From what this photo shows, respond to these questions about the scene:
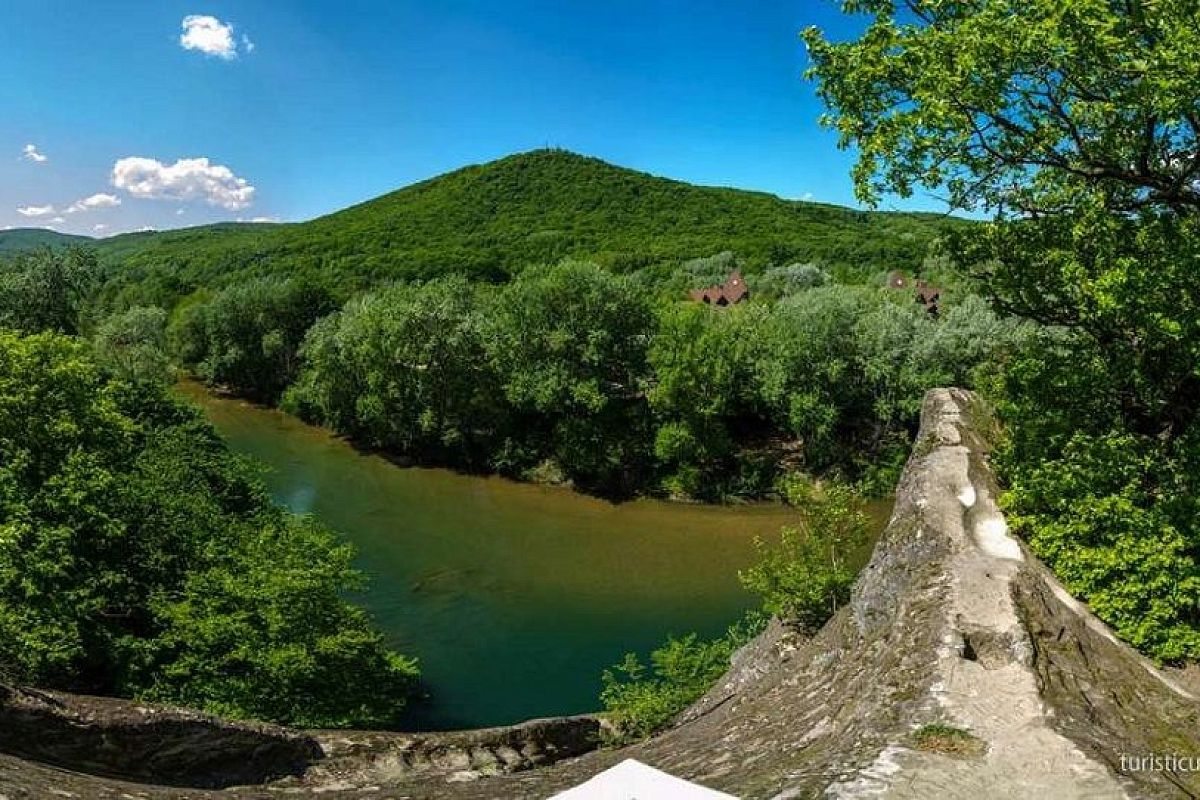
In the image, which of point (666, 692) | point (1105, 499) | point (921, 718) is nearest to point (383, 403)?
point (666, 692)

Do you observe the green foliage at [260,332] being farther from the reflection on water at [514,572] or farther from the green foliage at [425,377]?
the reflection on water at [514,572]

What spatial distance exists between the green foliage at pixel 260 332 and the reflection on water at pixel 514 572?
15.5 meters

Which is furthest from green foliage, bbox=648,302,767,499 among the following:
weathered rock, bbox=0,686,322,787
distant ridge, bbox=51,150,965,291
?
distant ridge, bbox=51,150,965,291

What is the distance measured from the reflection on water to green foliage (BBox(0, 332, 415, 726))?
3.37m

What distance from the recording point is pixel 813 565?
14.3 m

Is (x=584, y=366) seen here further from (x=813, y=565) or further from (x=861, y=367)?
(x=813, y=565)

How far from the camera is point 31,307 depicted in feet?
158

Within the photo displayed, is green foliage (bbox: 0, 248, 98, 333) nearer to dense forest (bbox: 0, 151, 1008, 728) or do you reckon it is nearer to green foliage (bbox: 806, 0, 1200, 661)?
dense forest (bbox: 0, 151, 1008, 728)

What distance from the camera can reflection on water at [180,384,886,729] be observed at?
850 inches

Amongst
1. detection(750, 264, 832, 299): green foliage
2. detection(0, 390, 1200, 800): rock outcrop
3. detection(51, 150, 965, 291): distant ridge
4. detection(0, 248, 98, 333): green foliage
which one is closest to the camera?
detection(0, 390, 1200, 800): rock outcrop

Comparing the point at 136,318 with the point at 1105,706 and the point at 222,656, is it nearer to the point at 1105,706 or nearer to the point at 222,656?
the point at 222,656

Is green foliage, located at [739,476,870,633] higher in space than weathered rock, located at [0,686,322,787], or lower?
higher

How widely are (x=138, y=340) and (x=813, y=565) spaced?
62193 mm

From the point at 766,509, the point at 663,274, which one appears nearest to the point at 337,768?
the point at 766,509
